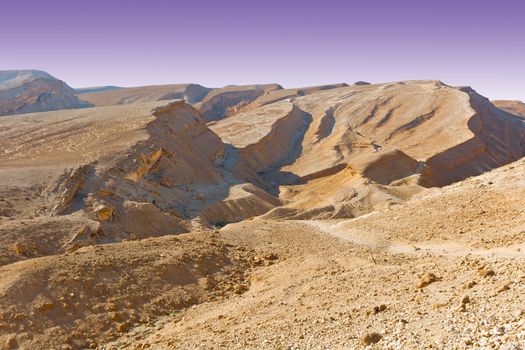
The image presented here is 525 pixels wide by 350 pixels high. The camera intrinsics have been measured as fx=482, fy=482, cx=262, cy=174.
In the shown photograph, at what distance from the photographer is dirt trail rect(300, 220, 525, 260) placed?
1120 cm

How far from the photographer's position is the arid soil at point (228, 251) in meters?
8.24

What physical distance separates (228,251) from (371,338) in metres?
9.67

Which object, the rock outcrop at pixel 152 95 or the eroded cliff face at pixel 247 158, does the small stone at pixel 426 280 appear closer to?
the eroded cliff face at pixel 247 158

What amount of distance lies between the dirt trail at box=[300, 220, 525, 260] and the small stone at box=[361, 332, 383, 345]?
4.23 metres

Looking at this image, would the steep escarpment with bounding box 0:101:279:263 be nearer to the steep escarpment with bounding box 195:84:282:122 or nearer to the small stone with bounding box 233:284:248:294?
the small stone with bounding box 233:284:248:294

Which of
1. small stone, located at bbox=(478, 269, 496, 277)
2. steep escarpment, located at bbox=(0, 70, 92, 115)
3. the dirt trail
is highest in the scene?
steep escarpment, located at bbox=(0, 70, 92, 115)

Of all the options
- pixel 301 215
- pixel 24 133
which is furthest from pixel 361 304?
pixel 24 133

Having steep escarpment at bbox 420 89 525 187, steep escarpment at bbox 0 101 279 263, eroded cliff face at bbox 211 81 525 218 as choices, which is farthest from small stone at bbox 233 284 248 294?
steep escarpment at bbox 420 89 525 187

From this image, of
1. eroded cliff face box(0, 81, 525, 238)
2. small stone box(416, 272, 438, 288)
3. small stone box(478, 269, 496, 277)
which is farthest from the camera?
eroded cliff face box(0, 81, 525, 238)

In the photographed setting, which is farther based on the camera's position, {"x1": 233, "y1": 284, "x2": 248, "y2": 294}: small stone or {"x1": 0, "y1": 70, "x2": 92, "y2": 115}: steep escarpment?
{"x1": 0, "y1": 70, "x2": 92, "y2": 115}: steep escarpment

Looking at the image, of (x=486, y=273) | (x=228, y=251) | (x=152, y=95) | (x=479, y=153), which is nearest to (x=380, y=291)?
(x=486, y=273)

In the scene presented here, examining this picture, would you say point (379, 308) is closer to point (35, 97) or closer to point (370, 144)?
point (370, 144)

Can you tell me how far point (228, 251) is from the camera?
16.3 metres

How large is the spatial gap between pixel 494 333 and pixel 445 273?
12.9 ft
